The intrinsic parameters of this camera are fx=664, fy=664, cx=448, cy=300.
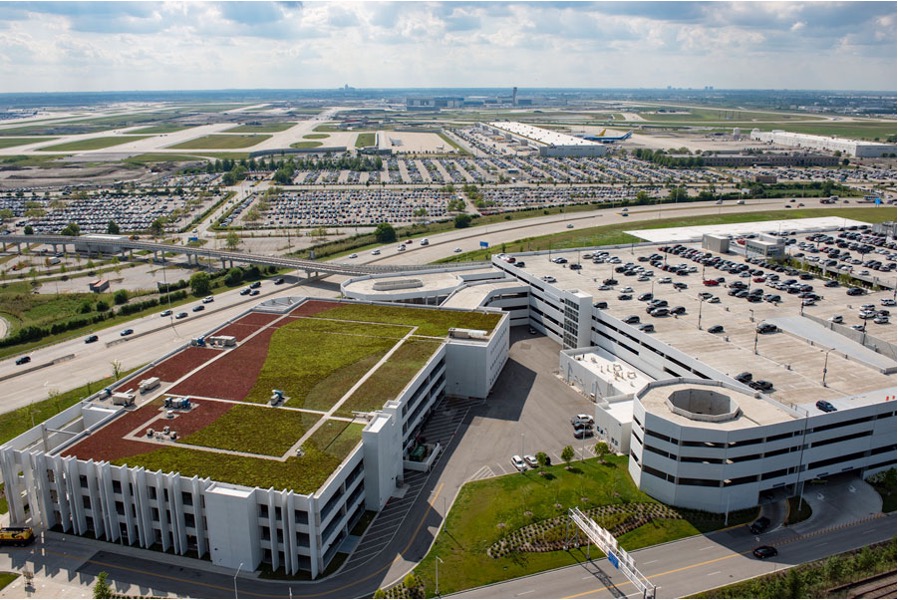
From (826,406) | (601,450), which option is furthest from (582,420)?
(826,406)

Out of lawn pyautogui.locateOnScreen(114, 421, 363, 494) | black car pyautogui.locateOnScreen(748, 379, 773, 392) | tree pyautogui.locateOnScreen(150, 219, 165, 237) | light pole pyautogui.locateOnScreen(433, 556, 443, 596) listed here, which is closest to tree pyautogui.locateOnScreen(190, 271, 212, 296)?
tree pyautogui.locateOnScreen(150, 219, 165, 237)

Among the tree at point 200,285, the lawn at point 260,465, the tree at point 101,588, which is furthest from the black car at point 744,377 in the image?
the tree at point 200,285

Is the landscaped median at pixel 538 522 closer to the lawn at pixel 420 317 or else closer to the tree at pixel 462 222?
the lawn at pixel 420 317

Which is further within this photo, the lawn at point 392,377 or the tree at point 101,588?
the lawn at point 392,377

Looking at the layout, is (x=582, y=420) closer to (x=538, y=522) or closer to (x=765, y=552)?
(x=538, y=522)

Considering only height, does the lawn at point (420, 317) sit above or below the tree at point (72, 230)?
above

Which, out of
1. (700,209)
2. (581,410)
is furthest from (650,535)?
(700,209)

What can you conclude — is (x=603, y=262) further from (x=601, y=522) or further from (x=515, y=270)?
(x=601, y=522)
